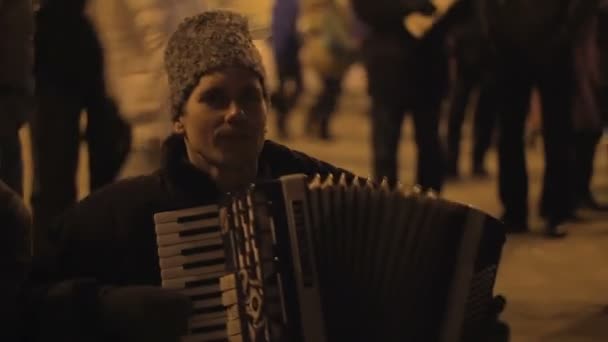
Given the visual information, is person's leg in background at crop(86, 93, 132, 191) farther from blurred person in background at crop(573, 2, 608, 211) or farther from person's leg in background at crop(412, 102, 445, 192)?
blurred person in background at crop(573, 2, 608, 211)

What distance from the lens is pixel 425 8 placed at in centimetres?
491

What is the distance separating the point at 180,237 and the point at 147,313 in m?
0.15

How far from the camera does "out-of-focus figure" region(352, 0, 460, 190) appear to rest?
4980 mm

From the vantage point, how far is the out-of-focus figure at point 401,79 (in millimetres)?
4980

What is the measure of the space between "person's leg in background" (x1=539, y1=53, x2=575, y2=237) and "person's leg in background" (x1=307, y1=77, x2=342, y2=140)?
406 centimetres

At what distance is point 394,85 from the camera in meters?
5.15

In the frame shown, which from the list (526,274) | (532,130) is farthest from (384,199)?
(532,130)

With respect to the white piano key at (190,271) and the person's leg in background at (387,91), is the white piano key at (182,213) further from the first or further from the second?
the person's leg in background at (387,91)

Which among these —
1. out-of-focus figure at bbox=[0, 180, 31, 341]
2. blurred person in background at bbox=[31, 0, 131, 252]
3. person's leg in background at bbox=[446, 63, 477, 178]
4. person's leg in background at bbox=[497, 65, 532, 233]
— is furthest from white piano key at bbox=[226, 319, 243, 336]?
person's leg in background at bbox=[446, 63, 477, 178]

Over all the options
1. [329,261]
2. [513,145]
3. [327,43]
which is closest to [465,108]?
[327,43]

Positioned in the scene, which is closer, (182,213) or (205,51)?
(182,213)

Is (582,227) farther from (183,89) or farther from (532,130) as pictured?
(183,89)

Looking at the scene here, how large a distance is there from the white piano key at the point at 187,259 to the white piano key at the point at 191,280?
0.08 ft

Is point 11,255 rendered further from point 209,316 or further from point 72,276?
point 209,316
